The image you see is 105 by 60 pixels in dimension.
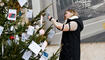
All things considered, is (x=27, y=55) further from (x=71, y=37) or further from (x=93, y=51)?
(x=93, y=51)

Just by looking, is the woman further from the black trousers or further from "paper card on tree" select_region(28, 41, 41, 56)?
"paper card on tree" select_region(28, 41, 41, 56)

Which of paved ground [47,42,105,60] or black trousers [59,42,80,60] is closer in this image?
black trousers [59,42,80,60]

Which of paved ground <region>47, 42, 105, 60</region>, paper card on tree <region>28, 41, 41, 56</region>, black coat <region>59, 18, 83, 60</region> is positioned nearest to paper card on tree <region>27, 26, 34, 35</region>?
paper card on tree <region>28, 41, 41, 56</region>

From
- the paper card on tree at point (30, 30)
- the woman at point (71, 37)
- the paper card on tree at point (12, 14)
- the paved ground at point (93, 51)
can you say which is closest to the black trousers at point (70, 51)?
the woman at point (71, 37)

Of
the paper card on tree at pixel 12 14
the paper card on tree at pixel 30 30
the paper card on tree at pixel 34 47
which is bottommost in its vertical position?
the paper card on tree at pixel 34 47

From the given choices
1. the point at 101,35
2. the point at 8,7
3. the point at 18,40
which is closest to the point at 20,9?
the point at 8,7

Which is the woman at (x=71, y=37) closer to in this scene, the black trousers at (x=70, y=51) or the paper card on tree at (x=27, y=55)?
the black trousers at (x=70, y=51)

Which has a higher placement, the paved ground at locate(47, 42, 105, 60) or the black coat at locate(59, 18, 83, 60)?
the black coat at locate(59, 18, 83, 60)

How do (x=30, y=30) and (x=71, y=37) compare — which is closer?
(x=30, y=30)

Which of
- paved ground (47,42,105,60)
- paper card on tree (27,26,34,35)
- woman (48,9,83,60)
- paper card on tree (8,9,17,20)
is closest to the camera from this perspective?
paper card on tree (8,9,17,20)

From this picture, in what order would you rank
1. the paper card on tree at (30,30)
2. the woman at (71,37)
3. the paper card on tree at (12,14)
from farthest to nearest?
the woman at (71,37), the paper card on tree at (30,30), the paper card on tree at (12,14)

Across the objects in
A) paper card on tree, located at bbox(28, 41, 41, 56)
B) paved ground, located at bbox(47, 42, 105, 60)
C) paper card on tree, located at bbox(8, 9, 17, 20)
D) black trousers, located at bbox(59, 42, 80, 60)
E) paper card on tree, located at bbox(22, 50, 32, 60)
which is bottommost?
paved ground, located at bbox(47, 42, 105, 60)

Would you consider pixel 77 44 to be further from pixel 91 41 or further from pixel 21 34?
pixel 91 41

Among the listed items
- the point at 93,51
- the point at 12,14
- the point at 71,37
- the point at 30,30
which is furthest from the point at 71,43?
the point at 93,51
